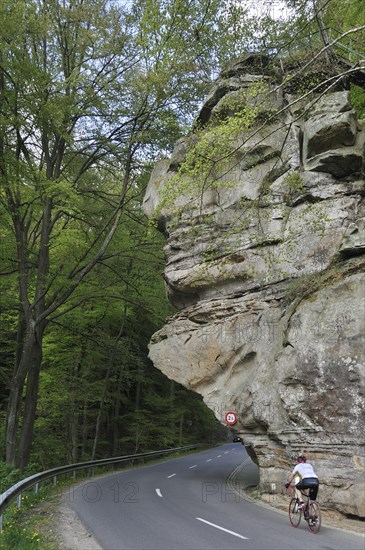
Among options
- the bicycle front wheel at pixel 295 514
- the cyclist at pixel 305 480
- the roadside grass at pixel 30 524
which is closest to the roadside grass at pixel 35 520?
the roadside grass at pixel 30 524

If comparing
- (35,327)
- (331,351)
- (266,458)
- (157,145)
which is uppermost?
(157,145)

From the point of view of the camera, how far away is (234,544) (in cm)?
782

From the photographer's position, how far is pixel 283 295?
49.0 feet

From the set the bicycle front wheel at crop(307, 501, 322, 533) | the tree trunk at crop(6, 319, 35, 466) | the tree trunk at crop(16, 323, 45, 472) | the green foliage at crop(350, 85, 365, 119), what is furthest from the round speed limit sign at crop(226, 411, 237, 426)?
the green foliage at crop(350, 85, 365, 119)

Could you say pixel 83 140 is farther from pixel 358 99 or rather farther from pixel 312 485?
pixel 312 485

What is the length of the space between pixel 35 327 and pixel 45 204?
4.65 meters

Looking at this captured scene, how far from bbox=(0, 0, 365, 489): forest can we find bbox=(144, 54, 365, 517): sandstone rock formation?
180cm

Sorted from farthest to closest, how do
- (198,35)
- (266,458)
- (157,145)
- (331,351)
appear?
(157,145) < (198,35) < (266,458) < (331,351)

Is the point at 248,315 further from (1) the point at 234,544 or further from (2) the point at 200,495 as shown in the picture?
(1) the point at 234,544

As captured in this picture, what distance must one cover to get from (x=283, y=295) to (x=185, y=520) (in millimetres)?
7835

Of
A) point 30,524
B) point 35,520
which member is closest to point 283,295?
point 35,520

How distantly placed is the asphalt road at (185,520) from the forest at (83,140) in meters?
3.61

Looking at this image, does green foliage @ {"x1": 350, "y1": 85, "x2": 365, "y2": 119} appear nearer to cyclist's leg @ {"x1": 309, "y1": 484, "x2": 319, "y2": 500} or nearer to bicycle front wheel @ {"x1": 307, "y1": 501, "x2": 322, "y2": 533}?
cyclist's leg @ {"x1": 309, "y1": 484, "x2": 319, "y2": 500}

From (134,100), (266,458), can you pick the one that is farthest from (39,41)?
(266,458)
